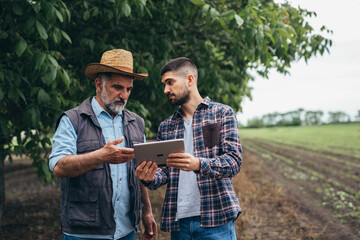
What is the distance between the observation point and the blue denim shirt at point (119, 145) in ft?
7.19

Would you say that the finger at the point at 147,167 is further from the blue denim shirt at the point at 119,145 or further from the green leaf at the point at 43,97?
the green leaf at the point at 43,97

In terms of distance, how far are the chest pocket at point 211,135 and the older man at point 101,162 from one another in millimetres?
561

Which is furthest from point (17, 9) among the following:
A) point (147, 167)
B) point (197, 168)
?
point (197, 168)

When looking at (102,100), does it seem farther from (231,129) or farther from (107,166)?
(231,129)

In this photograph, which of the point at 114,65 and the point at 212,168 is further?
the point at 114,65

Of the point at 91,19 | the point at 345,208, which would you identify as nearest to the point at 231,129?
the point at 91,19

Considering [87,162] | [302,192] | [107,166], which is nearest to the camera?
[87,162]

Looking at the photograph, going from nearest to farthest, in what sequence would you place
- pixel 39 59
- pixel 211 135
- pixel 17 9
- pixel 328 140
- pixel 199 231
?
1. pixel 199 231
2. pixel 211 135
3. pixel 39 59
4. pixel 17 9
5. pixel 328 140

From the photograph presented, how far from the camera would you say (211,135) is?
250cm

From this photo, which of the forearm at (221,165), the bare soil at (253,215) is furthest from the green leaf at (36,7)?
the bare soil at (253,215)

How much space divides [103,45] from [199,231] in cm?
293

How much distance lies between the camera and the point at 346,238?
5.56 m

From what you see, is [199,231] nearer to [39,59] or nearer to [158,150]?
[158,150]

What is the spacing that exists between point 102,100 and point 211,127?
2.96 ft
